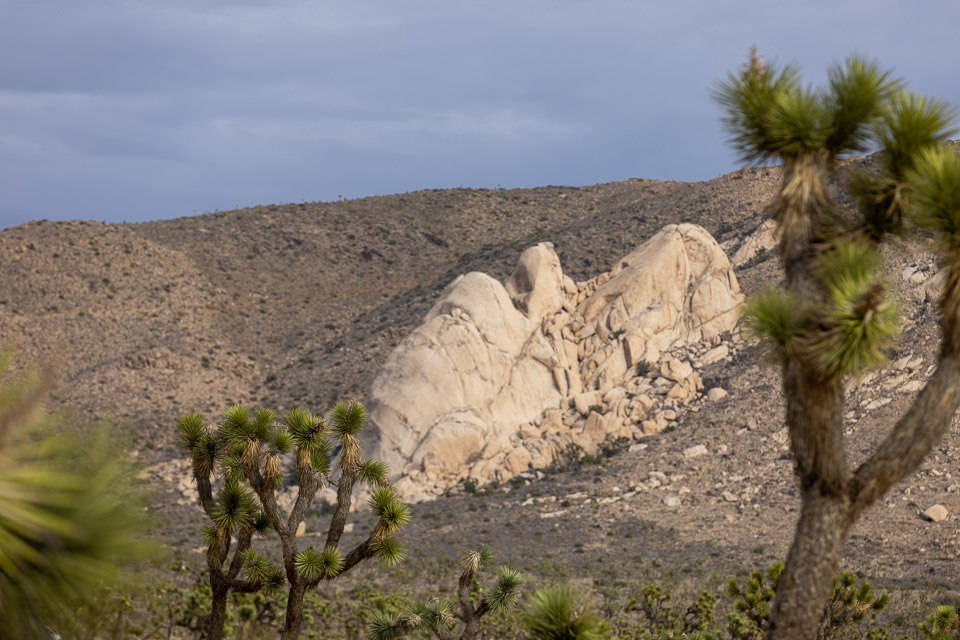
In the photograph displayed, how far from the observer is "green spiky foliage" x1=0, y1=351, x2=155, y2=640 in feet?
13.9

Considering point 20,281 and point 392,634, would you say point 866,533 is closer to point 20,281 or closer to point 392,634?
point 392,634

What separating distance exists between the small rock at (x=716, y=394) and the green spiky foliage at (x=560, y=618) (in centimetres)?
3137

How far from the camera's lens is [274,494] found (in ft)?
47.3

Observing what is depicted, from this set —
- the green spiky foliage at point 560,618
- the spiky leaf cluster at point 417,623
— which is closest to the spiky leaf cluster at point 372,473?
the spiky leaf cluster at point 417,623

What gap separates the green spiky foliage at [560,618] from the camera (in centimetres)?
760

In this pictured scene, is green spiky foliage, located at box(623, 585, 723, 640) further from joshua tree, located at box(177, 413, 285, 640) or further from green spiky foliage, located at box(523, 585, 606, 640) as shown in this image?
green spiky foliage, located at box(523, 585, 606, 640)

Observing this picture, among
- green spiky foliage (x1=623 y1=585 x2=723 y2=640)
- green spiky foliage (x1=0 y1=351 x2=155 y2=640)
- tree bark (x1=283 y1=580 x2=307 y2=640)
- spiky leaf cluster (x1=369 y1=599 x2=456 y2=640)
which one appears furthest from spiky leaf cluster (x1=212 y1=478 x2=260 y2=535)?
green spiky foliage (x1=0 y1=351 x2=155 y2=640)

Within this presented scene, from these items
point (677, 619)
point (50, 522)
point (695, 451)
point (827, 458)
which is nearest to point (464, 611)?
point (677, 619)

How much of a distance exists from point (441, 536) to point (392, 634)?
647 inches

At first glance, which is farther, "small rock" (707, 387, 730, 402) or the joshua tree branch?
"small rock" (707, 387, 730, 402)

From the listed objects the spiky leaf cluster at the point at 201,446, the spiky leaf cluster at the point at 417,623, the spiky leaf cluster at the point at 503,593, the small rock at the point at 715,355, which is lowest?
the spiky leaf cluster at the point at 417,623

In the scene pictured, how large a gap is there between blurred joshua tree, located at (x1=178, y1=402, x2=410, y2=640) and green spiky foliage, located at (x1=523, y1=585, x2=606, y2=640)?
6639 millimetres

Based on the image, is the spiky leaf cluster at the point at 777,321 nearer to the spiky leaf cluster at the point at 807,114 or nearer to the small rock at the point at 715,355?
the spiky leaf cluster at the point at 807,114

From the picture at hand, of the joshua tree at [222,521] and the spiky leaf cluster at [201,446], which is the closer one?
the joshua tree at [222,521]
